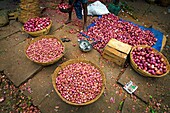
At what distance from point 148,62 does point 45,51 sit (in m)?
2.59

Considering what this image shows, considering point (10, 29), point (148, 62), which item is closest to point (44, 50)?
point (10, 29)

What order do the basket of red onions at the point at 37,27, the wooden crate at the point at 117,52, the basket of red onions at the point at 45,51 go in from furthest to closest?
the basket of red onions at the point at 37,27 → the wooden crate at the point at 117,52 → the basket of red onions at the point at 45,51

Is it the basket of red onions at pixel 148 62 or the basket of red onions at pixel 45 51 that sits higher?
the basket of red onions at pixel 45 51

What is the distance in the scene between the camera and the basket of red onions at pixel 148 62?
11.2ft

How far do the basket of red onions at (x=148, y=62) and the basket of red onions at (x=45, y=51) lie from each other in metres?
1.85

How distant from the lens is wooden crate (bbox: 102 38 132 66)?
358 centimetres

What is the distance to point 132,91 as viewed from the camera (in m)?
3.34

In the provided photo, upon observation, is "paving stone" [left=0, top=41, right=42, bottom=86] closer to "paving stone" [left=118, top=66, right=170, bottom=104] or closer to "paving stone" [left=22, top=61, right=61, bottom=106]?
"paving stone" [left=22, top=61, right=61, bottom=106]

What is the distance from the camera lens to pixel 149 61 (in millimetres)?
3582

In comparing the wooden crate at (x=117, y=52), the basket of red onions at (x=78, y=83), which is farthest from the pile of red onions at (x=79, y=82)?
the wooden crate at (x=117, y=52)

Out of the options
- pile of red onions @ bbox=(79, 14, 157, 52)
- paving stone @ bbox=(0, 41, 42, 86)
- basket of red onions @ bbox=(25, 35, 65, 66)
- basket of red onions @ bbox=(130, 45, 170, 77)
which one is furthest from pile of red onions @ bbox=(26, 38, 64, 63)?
basket of red onions @ bbox=(130, 45, 170, 77)

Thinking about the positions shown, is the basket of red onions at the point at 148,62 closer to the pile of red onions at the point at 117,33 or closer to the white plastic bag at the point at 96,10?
the pile of red onions at the point at 117,33

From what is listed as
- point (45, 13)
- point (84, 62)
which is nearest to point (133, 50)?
point (84, 62)

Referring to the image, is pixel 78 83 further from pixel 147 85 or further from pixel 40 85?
pixel 147 85
